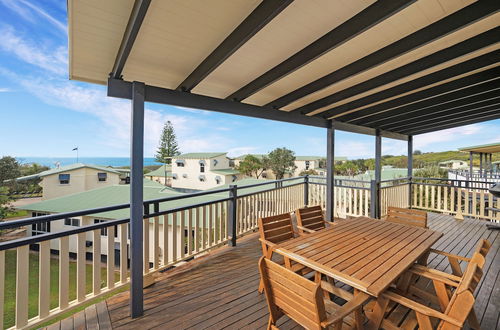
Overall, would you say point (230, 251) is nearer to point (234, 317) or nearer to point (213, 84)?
point (234, 317)

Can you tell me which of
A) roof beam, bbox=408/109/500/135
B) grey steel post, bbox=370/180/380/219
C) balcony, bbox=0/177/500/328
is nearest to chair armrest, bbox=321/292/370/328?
balcony, bbox=0/177/500/328

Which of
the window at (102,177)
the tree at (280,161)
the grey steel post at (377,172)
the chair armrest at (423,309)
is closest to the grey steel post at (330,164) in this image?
the grey steel post at (377,172)

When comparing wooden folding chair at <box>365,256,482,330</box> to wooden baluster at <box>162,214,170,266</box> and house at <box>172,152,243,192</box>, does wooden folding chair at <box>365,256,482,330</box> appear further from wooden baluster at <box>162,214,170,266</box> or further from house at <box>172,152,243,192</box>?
house at <box>172,152,243,192</box>

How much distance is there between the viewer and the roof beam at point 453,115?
4.67 m

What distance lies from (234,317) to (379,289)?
1.38 metres

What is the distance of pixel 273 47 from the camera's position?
6.98 feet

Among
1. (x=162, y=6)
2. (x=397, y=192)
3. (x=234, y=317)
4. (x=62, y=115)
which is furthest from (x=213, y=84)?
(x=62, y=115)

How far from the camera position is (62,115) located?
145 ft

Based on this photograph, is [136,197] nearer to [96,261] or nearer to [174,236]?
[96,261]

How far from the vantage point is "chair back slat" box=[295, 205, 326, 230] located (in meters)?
3.05

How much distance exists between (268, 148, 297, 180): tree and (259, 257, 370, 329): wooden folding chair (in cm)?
3741

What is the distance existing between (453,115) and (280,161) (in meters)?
33.8

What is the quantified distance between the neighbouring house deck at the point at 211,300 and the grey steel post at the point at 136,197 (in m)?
0.22

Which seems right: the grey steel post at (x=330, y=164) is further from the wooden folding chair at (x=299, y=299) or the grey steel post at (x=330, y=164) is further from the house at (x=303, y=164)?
the house at (x=303, y=164)
